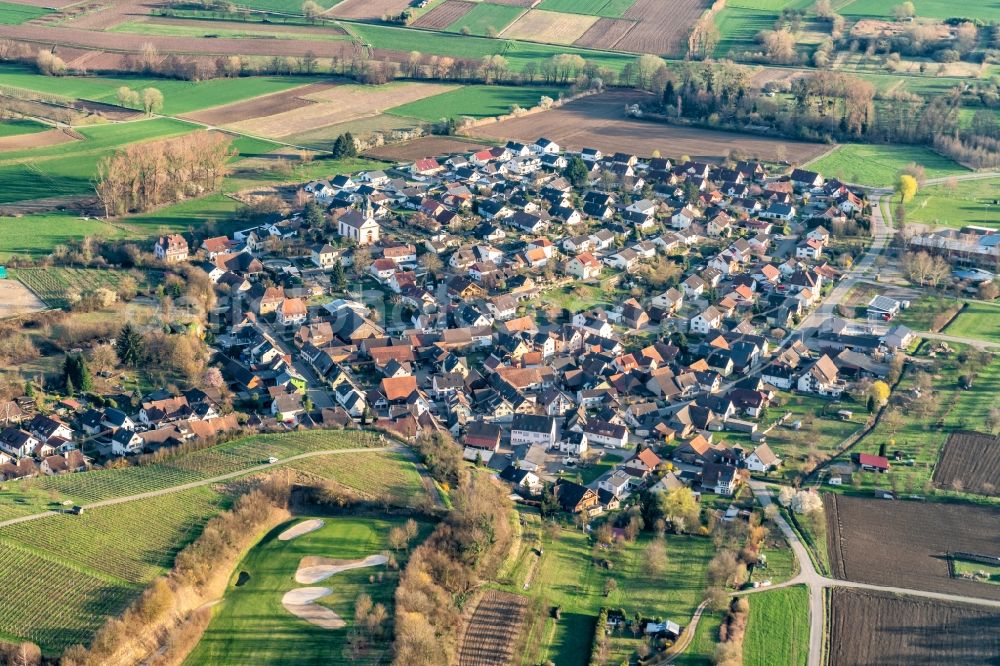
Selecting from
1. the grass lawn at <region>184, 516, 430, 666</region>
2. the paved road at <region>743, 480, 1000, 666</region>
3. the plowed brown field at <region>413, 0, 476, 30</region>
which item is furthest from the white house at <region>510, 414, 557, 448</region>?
the plowed brown field at <region>413, 0, 476, 30</region>

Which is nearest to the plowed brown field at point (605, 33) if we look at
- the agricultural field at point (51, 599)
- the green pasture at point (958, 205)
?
the green pasture at point (958, 205)

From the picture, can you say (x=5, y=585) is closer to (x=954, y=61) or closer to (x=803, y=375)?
(x=803, y=375)

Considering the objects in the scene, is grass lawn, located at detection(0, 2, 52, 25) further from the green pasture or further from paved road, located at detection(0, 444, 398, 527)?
paved road, located at detection(0, 444, 398, 527)

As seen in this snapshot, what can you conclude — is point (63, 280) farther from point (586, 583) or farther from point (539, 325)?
point (586, 583)

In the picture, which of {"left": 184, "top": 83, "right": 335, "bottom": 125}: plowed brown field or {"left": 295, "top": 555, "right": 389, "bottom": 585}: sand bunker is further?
{"left": 184, "top": 83, "right": 335, "bottom": 125}: plowed brown field

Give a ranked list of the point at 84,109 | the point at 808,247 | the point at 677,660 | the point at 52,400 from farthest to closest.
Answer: the point at 84,109 → the point at 808,247 → the point at 52,400 → the point at 677,660

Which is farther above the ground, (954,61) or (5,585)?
(954,61)

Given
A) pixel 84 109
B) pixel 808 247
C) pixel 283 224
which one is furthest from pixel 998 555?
pixel 84 109
